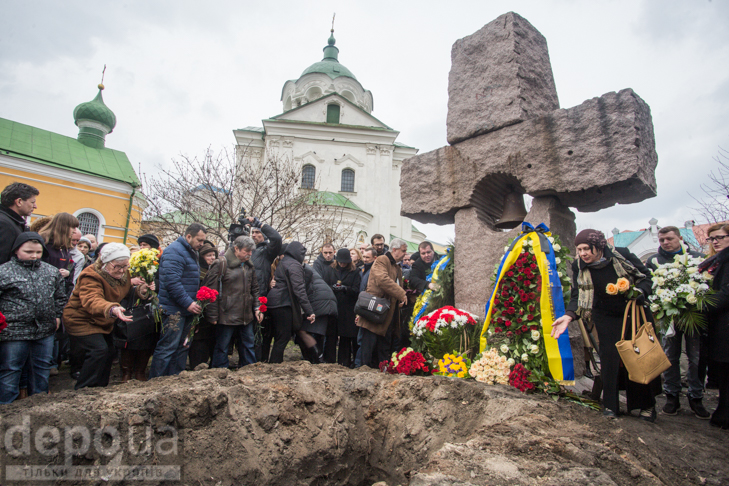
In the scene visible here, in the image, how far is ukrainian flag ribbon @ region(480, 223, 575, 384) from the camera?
3555 millimetres

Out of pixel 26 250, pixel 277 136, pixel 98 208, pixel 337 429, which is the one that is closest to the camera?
pixel 337 429

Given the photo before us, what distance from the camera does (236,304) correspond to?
4.51 metres

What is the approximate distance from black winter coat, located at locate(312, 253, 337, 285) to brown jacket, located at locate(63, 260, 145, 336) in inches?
105

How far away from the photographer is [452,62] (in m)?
5.52

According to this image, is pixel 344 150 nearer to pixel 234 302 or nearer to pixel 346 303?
pixel 346 303

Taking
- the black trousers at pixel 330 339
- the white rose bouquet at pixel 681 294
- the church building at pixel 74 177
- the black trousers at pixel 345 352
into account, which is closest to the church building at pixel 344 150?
the church building at pixel 74 177

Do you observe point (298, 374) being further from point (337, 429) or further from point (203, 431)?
point (203, 431)

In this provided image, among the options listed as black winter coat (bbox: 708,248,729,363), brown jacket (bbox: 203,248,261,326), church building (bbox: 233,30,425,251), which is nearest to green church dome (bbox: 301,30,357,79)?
church building (bbox: 233,30,425,251)

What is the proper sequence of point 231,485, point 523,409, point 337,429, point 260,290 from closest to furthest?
point 231,485 < point 523,409 < point 337,429 < point 260,290

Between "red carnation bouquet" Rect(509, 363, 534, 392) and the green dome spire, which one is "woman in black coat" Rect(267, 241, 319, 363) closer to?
"red carnation bouquet" Rect(509, 363, 534, 392)

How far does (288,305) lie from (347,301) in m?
1.04

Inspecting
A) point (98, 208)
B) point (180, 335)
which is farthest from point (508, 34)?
point (98, 208)

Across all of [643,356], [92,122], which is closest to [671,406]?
[643,356]

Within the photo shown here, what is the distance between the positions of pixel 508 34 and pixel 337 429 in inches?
192
